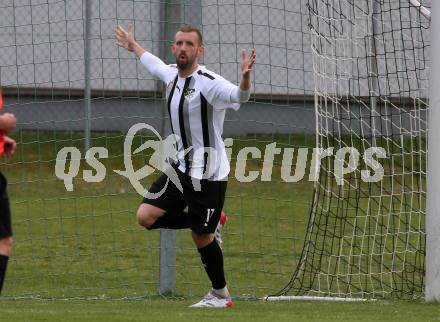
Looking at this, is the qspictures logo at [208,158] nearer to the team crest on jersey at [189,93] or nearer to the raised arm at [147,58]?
the team crest on jersey at [189,93]

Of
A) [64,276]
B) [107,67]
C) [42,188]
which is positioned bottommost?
[64,276]

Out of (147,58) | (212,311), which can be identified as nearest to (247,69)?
(147,58)

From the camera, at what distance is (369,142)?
10.8m

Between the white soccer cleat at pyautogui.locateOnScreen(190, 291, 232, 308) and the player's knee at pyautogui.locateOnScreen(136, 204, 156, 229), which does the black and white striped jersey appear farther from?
the white soccer cleat at pyautogui.locateOnScreen(190, 291, 232, 308)

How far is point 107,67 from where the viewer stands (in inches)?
474

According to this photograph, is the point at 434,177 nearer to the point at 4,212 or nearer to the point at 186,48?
the point at 186,48

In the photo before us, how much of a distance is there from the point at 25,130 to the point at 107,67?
1.12m

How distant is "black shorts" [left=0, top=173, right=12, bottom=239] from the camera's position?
680 centimetres

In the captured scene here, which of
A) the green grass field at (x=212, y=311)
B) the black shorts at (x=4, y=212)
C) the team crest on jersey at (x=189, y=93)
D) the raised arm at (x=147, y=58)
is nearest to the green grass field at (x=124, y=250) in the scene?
the green grass field at (x=212, y=311)

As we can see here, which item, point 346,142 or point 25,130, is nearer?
point 346,142

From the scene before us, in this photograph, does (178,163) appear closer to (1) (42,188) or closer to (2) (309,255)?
(2) (309,255)

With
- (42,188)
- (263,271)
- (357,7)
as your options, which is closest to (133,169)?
(42,188)

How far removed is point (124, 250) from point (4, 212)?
540 centimetres

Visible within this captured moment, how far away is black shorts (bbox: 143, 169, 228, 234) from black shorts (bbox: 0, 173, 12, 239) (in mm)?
2014
